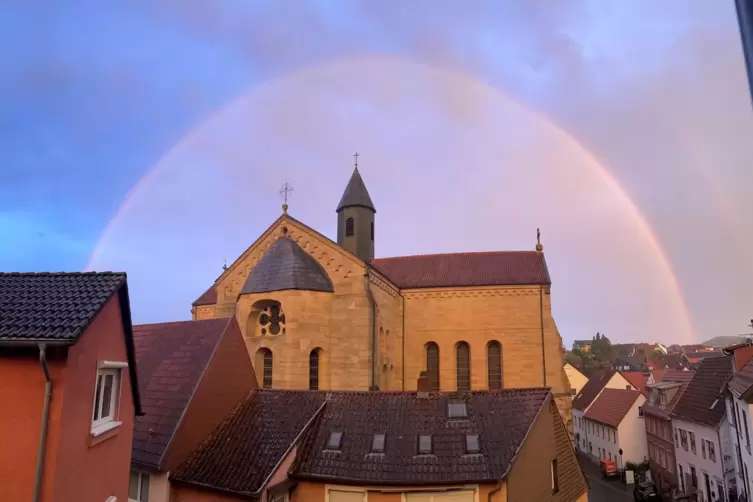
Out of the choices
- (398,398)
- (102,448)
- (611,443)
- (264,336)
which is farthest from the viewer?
(611,443)

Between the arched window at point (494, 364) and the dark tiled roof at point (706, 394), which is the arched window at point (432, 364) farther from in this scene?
the dark tiled roof at point (706, 394)

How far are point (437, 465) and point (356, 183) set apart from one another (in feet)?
85.5

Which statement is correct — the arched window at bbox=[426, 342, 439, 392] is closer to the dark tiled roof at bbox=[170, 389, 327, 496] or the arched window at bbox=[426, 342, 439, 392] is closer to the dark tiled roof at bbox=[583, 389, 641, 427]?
the dark tiled roof at bbox=[170, 389, 327, 496]

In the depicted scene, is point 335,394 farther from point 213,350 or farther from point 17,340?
point 17,340

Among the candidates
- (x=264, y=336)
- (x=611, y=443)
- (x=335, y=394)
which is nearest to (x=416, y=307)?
(x=264, y=336)

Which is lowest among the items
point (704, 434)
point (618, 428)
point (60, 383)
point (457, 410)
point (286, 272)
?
point (618, 428)

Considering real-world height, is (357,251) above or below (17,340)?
above

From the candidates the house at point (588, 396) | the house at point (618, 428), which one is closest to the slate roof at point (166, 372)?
the house at point (618, 428)

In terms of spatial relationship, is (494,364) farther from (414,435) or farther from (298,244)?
(414,435)

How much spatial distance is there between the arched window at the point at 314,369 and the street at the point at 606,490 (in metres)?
18.5

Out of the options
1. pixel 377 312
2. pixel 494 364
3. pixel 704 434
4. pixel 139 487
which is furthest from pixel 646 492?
pixel 139 487

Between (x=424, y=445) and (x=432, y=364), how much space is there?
21229mm

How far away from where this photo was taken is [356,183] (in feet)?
125

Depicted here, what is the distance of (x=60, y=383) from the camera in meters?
8.39
